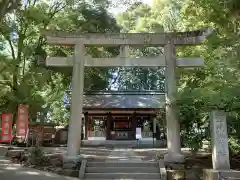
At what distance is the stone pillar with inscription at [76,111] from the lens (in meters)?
11.3

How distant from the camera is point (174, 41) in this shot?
12219 mm

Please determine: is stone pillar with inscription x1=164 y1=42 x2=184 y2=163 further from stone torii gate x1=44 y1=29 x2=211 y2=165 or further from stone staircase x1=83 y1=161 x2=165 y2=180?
stone staircase x1=83 y1=161 x2=165 y2=180

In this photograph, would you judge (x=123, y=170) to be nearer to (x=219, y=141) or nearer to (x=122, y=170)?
(x=122, y=170)

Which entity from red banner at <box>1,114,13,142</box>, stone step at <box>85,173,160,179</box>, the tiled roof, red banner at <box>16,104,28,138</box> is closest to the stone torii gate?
stone step at <box>85,173,160,179</box>

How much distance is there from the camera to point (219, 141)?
9234 mm

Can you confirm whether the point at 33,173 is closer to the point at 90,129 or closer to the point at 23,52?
the point at 23,52

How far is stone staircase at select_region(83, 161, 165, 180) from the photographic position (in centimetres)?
1020

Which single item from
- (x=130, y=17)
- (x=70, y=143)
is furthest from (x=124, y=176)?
(x=130, y=17)

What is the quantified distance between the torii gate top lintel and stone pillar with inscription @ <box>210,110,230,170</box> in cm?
→ 395

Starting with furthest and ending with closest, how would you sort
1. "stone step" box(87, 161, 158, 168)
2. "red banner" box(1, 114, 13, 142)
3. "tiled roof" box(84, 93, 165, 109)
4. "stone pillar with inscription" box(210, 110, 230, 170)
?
"tiled roof" box(84, 93, 165, 109) → "red banner" box(1, 114, 13, 142) → "stone step" box(87, 161, 158, 168) → "stone pillar with inscription" box(210, 110, 230, 170)

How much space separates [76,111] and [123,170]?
2.96 m

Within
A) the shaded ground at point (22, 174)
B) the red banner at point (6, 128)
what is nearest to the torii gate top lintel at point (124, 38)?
the red banner at point (6, 128)

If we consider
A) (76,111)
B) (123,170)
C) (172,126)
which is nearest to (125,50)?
(76,111)

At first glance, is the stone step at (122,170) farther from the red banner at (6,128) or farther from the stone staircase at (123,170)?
the red banner at (6,128)
